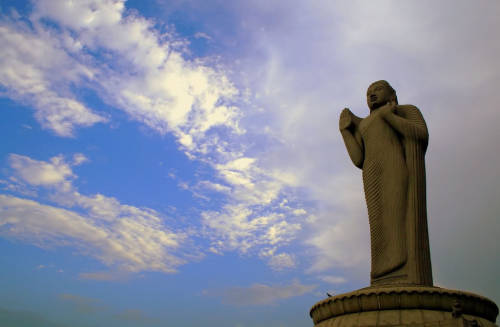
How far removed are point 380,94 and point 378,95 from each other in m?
0.06

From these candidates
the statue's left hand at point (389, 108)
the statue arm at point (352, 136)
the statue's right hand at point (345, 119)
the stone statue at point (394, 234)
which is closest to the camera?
the stone statue at point (394, 234)

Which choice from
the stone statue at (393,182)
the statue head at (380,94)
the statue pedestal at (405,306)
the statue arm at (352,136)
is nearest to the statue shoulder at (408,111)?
the stone statue at (393,182)

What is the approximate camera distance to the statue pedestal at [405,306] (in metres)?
7.05

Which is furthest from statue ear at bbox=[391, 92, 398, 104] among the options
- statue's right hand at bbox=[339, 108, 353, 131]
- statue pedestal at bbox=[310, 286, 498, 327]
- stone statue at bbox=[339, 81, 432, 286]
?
statue pedestal at bbox=[310, 286, 498, 327]

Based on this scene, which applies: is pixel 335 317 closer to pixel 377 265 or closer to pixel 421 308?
pixel 421 308

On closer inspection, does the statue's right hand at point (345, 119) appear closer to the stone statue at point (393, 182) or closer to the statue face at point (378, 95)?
the stone statue at point (393, 182)

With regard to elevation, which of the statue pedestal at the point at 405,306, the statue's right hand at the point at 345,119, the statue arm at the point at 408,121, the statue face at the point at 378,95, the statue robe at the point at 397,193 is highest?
the statue face at the point at 378,95

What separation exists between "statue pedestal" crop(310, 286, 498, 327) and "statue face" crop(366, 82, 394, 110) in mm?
5445

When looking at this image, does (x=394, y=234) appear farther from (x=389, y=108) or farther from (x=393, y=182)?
(x=389, y=108)

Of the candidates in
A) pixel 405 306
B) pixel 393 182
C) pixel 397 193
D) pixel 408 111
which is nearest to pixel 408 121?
pixel 408 111

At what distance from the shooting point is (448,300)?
23.8 feet

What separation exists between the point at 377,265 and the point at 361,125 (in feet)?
12.0

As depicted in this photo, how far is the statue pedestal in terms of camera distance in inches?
278

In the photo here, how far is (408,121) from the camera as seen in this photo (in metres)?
10.5
